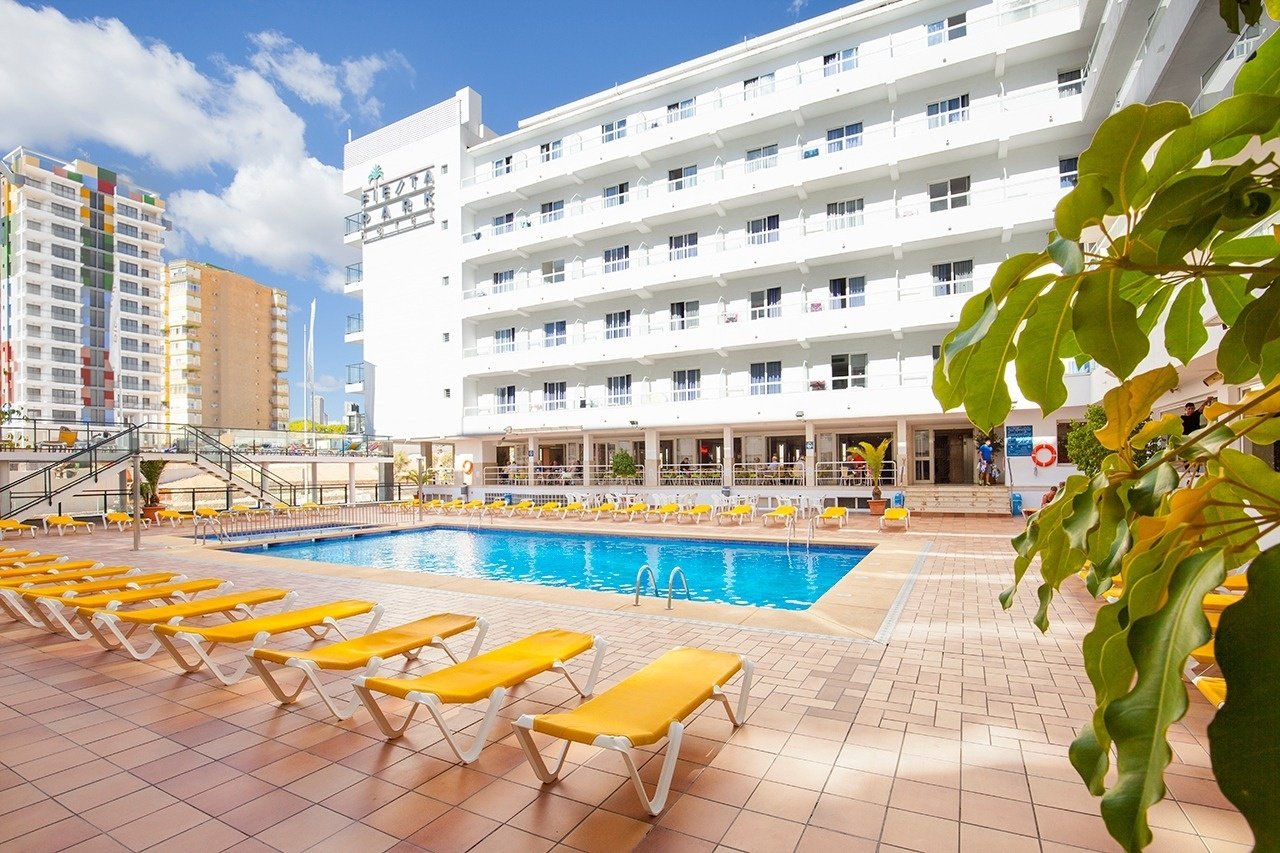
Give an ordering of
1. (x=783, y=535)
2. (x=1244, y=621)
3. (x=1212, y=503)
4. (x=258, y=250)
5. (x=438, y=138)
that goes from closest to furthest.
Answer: (x=1244, y=621) → (x=1212, y=503) → (x=783, y=535) → (x=438, y=138) → (x=258, y=250)

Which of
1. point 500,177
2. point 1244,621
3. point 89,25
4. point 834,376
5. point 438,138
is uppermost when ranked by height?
point 89,25

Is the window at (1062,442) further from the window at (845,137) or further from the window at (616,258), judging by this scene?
the window at (616,258)

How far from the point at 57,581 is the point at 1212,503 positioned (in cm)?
998

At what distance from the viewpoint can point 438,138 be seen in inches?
1256

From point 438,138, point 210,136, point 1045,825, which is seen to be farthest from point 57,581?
point 210,136

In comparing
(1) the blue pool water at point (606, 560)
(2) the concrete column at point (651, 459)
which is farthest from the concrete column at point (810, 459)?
(1) the blue pool water at point (606, 560)

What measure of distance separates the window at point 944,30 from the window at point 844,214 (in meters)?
5.71

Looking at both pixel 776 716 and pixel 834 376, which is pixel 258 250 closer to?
pixel 834 376

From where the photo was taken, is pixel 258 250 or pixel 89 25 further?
pixel 258 250

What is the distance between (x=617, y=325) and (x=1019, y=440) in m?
15.8

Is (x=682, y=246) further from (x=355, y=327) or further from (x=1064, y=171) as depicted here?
(x=355, y=327)

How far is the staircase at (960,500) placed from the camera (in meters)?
19.0

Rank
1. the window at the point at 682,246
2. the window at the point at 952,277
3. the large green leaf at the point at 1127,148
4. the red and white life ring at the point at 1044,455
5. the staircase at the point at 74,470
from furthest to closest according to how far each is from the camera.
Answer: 1. the window at the point at 682,246
2. the window at the point at 952,277
3. the red and white life ring at the point at 1044,455
4. the staircase at the point at 74,470
5. the large green leaf at the point at 1127,148

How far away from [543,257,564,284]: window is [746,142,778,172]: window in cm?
941
